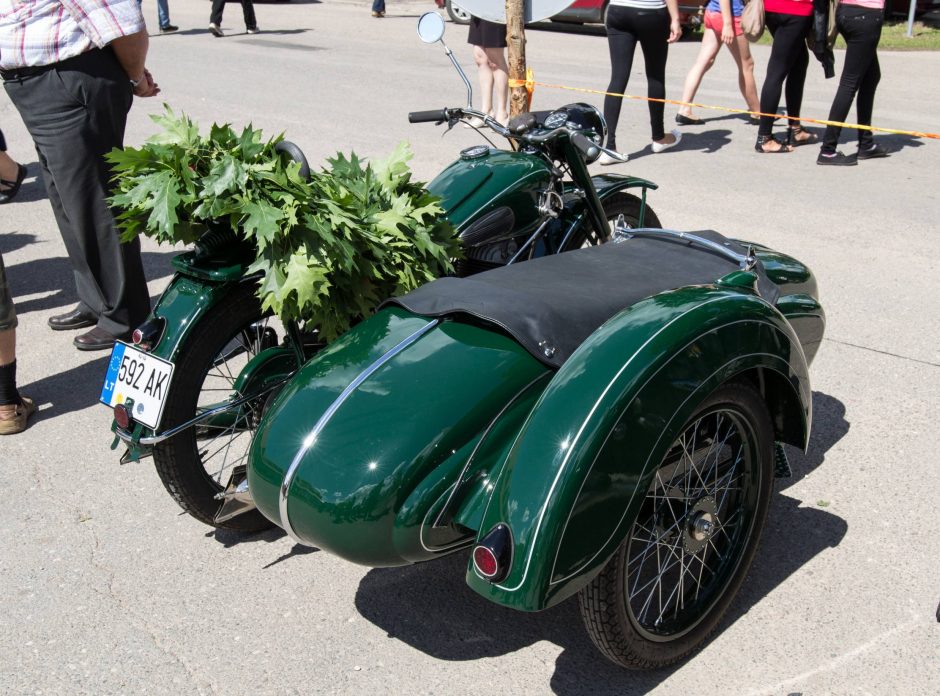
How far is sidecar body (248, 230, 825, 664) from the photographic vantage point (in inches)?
96.0

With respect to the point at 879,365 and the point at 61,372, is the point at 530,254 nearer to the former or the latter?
the point at 879,365

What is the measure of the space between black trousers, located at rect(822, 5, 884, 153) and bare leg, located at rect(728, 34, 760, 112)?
4.25 ft

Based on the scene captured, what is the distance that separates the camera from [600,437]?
244 cm

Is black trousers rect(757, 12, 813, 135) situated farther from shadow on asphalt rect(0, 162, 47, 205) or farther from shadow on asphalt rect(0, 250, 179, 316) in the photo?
shadow on asphalt rect(0, 162, 47, 205)

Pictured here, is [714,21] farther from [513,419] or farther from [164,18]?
[164,18]

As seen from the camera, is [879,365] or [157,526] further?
[879,365]

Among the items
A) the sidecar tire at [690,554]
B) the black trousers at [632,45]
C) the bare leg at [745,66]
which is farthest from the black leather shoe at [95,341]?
the bare leg at [745,66]

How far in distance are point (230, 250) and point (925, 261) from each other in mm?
4290

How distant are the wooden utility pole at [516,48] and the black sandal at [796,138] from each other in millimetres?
3513

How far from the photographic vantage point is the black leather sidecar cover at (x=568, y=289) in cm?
281

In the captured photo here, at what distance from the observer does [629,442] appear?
97.7 inches

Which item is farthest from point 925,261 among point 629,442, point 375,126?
point 375,126

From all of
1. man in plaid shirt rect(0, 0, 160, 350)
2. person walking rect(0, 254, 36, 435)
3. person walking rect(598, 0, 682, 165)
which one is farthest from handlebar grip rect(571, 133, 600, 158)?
person walking rect(598, 0, 682, 165)

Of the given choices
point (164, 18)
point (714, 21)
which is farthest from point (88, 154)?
point (164, 18)
